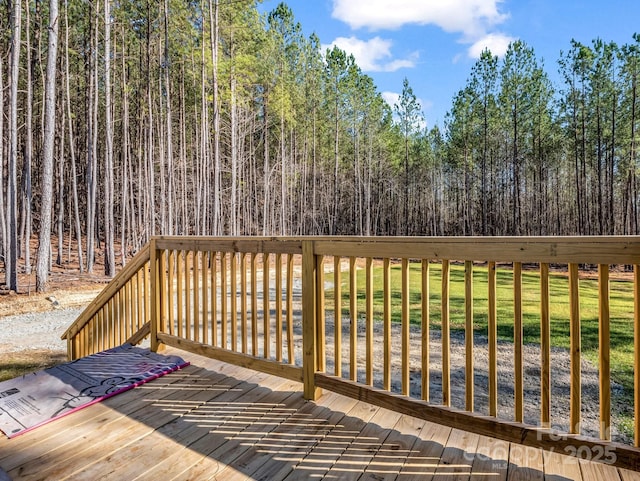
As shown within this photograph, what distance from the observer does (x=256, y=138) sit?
22.2m

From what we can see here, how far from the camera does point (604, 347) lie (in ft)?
4.71

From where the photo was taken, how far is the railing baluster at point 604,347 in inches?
56.0

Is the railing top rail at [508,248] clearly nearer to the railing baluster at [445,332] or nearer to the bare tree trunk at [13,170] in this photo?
the railing baluster at [445,332]

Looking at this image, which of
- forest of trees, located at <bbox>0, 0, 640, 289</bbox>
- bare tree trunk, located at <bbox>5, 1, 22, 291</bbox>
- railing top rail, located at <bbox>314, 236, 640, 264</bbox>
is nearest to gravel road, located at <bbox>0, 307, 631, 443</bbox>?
railing top rail, located at <bbox>314, 236, 640, 264</bbox>

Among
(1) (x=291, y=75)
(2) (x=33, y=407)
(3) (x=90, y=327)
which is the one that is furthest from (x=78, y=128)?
(2) (x=33, y=407)

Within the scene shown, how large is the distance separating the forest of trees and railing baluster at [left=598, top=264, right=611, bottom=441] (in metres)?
10.3

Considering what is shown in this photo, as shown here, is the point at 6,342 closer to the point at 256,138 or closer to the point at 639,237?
the point at 639,237

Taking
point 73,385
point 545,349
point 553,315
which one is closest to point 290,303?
point 545,349

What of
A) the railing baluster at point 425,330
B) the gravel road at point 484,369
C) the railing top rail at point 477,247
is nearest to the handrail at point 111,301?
the railing top rail at point 477,247

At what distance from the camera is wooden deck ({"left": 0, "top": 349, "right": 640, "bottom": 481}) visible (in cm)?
161

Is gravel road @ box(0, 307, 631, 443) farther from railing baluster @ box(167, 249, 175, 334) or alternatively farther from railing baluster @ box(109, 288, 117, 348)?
railing baluster @ box(109, 288, 117, 348)

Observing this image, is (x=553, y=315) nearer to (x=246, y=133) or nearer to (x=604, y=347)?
(x=604, y=347)

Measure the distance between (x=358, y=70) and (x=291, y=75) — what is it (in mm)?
5494

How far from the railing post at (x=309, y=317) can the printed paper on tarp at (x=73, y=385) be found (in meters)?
1.19
